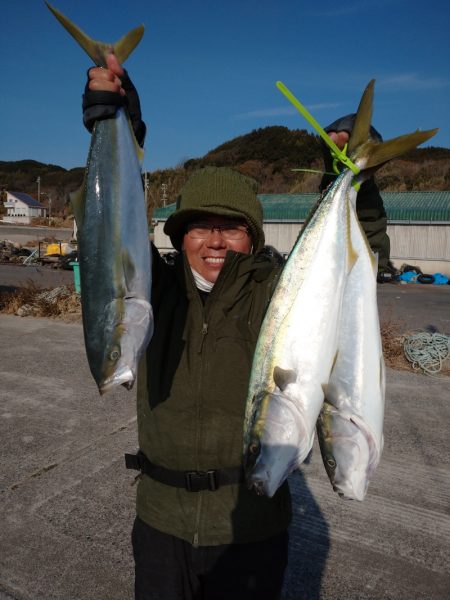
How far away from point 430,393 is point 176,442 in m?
4.64

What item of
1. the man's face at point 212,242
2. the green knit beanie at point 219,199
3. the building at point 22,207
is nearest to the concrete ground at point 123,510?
the man's face at point 212,242

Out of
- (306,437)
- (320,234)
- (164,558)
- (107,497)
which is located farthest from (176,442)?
(107,497)

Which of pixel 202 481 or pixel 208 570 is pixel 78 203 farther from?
pixel 208 570

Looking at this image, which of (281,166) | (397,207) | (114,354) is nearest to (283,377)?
(114,354)

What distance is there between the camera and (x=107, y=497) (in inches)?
140

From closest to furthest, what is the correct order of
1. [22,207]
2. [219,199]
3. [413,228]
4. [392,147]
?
1. [392,147]
2. [219,199]
3. [413,228]
4. [22,207]

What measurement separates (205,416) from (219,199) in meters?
0.83

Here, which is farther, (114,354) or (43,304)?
(43,304)

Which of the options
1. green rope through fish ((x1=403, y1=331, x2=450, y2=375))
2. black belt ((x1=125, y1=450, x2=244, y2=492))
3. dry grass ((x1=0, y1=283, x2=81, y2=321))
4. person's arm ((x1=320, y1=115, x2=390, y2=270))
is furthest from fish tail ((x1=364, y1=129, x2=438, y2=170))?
dry grass ((x1=0, y1=283, x2=81, y2=321))

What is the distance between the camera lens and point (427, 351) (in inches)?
269

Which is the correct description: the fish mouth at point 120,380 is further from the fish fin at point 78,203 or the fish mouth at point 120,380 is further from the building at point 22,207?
the building at point 22,207

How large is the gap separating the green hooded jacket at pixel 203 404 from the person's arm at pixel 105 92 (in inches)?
23.9

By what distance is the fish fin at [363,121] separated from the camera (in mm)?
1708

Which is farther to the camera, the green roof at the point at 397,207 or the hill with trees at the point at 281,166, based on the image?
the hill with trees at the point at 281,166
